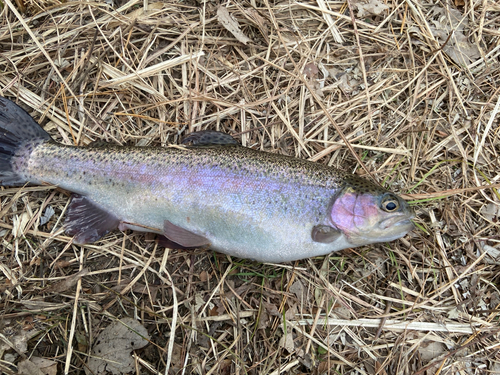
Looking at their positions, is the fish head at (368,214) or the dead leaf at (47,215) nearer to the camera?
the fish head at (368,214)

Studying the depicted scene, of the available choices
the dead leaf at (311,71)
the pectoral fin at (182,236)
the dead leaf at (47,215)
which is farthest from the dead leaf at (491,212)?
the dead leaf at (47,215)

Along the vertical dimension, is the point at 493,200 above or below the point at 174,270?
above

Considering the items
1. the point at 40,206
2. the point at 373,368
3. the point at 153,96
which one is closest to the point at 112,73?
the point at 153,96

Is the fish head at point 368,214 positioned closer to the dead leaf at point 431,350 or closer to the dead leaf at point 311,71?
the dead leaf at point 431,350

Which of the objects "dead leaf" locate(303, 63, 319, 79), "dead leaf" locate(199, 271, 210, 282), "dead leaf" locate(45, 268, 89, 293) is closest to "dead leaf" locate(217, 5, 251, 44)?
"dead leaf" locate(303, 63, 319, 79)

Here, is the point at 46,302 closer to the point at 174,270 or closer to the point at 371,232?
the point at 174,270

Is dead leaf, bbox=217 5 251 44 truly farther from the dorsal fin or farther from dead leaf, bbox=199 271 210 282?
dead leaf, bbox=199 271 210 282
